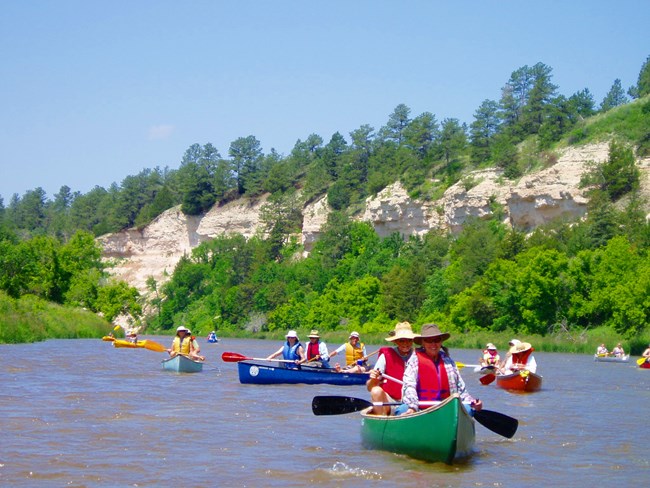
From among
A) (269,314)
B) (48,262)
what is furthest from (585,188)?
(48,262)

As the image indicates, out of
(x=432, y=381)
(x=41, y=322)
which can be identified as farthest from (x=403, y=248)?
(x=432, y=381)

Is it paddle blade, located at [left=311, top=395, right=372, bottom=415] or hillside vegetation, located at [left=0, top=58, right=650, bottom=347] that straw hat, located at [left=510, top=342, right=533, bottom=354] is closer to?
paddle blade, located at [left=311, top=395, right=372, bottom=415]

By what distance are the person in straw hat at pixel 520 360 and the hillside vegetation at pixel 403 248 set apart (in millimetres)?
22545

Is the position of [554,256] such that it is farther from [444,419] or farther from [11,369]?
[444,419]

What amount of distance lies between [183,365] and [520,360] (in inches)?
357

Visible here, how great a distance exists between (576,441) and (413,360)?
13.6 ft

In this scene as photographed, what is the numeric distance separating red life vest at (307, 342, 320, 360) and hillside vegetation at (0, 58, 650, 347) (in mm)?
24834

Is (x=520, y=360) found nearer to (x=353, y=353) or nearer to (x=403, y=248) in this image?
(x=353, y=353)

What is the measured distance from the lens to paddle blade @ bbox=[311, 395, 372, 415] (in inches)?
514

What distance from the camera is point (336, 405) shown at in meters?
13.1

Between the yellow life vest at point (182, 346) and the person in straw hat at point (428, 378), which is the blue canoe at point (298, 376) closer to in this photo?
the yellow life vest at point (182, 346)

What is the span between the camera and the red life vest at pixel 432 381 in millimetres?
10609

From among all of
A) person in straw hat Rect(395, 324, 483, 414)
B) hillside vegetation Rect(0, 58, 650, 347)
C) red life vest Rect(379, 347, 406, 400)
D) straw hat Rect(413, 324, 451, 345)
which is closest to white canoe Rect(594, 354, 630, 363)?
hillside vegetation Rect(0, 58, 650, 347)

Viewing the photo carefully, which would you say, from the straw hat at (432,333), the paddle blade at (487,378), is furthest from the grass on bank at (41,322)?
the straw hat at (432,333)
